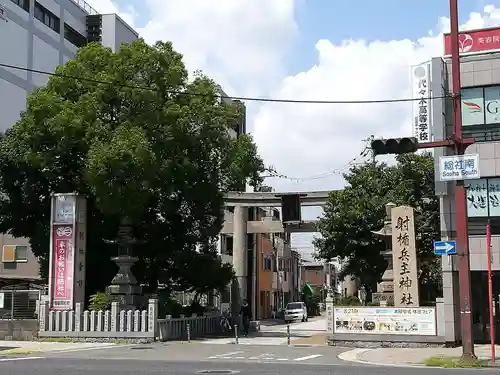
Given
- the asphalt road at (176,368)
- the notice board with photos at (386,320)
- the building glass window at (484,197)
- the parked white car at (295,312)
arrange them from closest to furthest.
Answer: the asphalt road at (176,368)
the building glass window at (484,197)
the notice board with photos at (386,320)
the parked white car at (295,312)

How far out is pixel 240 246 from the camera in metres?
45.2

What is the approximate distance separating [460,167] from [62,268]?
1771 cm

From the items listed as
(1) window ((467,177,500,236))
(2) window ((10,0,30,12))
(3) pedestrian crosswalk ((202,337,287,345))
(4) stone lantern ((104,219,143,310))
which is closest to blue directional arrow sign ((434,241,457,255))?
(1) window ((467,177,500,236))

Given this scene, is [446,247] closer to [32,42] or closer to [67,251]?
[67,251]

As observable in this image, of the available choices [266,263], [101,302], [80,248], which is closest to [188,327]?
[101,302]

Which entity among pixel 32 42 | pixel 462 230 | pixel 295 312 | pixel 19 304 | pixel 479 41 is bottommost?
pixel 295 312

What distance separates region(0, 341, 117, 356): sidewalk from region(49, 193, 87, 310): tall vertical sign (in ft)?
6.42

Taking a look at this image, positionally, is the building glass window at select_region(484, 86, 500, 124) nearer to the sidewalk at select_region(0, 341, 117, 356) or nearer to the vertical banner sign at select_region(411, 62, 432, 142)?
the vertical banner sign at select_region(411, 62, 432, 142)

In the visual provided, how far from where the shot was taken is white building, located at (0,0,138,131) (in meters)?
56.2

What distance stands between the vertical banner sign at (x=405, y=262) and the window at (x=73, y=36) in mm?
47710

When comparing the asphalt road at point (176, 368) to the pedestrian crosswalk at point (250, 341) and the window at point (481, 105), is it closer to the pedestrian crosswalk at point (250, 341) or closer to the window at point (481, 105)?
the pedestrian crosswalk at point (250, 341)

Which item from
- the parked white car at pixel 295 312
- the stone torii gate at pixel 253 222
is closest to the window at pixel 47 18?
the stone torii gate at pixel 253 222

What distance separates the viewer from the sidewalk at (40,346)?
79.3 ft

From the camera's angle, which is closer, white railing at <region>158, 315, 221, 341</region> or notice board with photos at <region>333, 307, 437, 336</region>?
notice board with photos at <region>333, 307, 437, 336</region>
